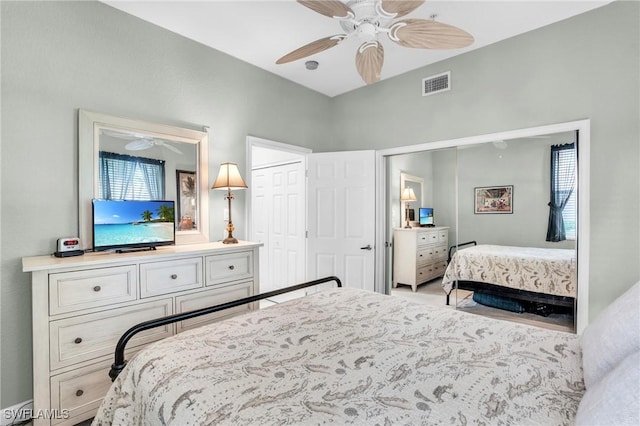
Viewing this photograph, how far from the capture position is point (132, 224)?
91.1 inches

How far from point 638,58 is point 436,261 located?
2312 mm

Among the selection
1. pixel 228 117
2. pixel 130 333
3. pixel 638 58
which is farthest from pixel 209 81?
pixel 638 58

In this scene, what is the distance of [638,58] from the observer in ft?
7.38

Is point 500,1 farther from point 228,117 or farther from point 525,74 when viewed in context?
point 228,117

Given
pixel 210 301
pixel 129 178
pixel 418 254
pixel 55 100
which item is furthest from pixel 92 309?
pixel 418 254

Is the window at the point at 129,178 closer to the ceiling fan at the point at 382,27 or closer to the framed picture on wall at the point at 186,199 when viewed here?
the framed picture on wall at the point at 186,199

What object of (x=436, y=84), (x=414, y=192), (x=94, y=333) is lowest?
(x=94, y=333)

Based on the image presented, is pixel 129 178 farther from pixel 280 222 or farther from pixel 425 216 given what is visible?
pixel 425 216

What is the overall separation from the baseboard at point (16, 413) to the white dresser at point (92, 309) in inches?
16.6

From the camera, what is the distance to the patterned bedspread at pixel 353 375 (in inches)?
35.1

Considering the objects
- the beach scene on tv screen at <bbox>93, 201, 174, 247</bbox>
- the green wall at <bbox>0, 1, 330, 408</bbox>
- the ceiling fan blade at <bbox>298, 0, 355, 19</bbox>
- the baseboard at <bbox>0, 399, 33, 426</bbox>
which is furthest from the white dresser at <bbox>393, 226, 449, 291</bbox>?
the baseboard at <bbox>0, 399, 33, 426</bbox>

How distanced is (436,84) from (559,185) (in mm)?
1559

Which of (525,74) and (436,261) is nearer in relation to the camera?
(525,74)

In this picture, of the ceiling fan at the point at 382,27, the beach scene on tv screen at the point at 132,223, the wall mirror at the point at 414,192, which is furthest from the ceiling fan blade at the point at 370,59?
the beach scene on tv screen at the point at 132,223
